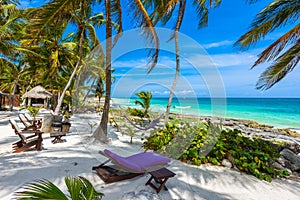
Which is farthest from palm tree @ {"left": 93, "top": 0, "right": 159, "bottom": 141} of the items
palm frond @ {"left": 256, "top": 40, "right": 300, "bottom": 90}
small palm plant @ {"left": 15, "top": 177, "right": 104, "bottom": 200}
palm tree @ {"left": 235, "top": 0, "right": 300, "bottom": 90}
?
small palm plant @ {"left": 15, "top": 177, "right": 104, "bottom": 200}

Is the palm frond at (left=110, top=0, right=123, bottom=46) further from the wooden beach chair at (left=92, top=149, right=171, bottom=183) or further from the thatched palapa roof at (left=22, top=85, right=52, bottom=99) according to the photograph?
the thatched palapa roof at (left=22, top=85, right=52, bottom=99)

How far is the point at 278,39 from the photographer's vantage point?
3.84 m

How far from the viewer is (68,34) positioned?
50.9 ft

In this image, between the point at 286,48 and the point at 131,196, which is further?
the point at 286,48

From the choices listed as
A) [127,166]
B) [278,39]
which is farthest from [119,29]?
[127,166]

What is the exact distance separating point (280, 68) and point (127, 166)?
4.23 metres

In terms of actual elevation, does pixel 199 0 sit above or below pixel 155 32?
above

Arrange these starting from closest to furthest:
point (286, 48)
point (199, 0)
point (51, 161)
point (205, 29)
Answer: point (51, 161) → point (286, 48) → point (199, 0) → point (205, 29)

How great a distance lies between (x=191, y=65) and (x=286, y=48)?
2.23 m

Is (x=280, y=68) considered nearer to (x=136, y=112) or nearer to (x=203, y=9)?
(x=203, y=9)

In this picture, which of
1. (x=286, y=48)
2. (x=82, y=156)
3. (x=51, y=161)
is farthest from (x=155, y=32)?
(x=51, y=161)

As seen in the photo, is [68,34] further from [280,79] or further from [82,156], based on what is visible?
[280,79]

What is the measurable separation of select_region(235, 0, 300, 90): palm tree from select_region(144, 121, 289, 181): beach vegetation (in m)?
1.66

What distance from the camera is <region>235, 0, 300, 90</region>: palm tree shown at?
3.77 m
